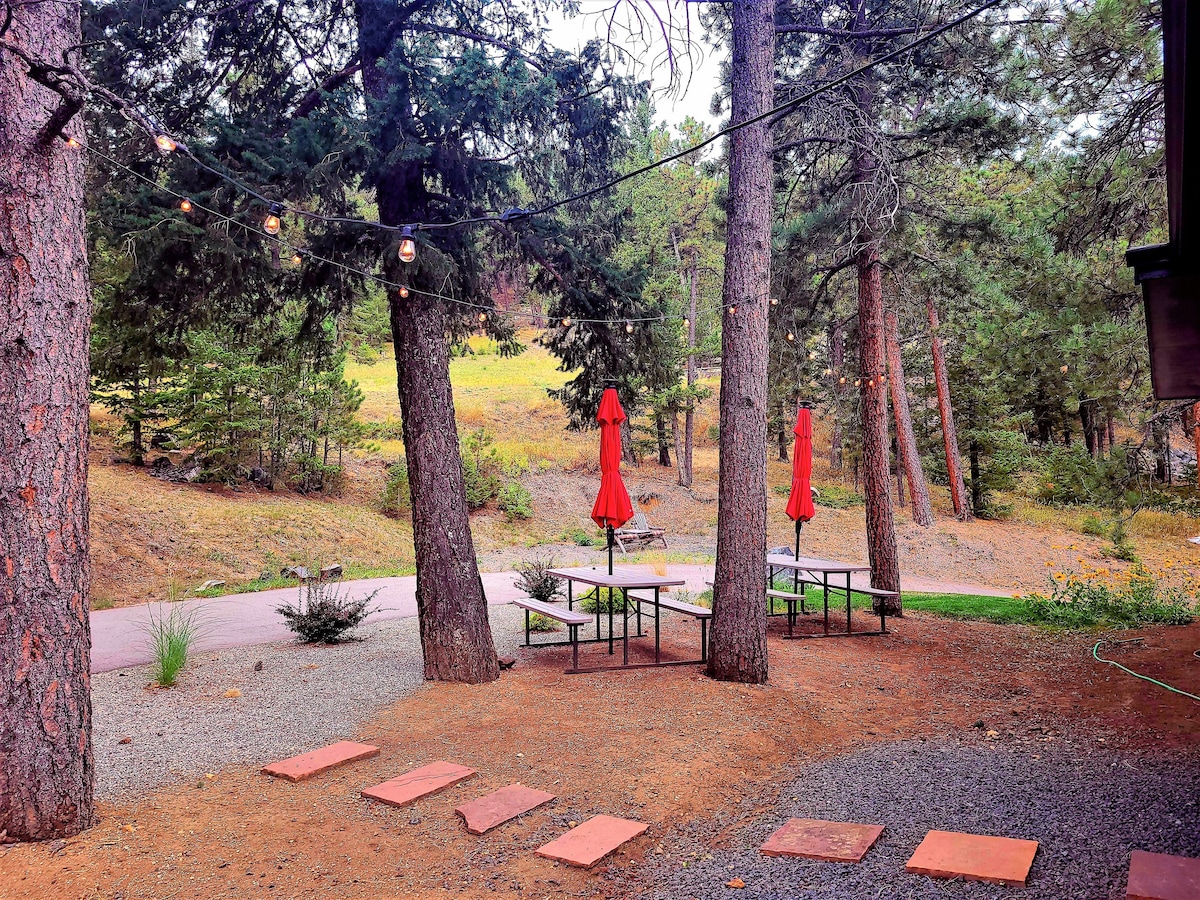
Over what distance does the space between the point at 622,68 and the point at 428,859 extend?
6175 millimetres

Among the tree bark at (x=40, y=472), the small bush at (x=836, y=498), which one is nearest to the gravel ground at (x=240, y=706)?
the tree bark at (x=40, y=472)

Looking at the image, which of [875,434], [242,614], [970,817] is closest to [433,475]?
[970,817]

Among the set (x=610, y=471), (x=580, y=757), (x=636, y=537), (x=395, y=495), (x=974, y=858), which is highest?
(x=610, y=471)

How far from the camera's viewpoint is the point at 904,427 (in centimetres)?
1789

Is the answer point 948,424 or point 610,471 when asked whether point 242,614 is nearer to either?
point 610,471

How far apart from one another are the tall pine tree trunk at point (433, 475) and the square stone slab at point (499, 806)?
225cm

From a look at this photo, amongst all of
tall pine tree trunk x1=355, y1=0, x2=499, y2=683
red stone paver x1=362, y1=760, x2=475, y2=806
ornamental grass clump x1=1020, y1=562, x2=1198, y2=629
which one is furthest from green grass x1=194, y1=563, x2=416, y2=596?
ornamental grass clump x1=1020, y1=562, x2=1198, y2=629

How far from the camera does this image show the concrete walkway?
7.46m

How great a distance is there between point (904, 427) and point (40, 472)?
17.7 m

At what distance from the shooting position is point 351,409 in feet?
59.3

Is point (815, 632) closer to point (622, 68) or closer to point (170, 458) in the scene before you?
point (622, 68)

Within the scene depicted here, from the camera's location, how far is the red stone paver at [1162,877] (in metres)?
2.38

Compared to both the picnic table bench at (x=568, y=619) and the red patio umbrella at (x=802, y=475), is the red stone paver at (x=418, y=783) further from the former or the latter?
the red patio umbrella at (x=802, y=475)

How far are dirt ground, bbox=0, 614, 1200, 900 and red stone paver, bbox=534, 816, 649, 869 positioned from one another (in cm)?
6
